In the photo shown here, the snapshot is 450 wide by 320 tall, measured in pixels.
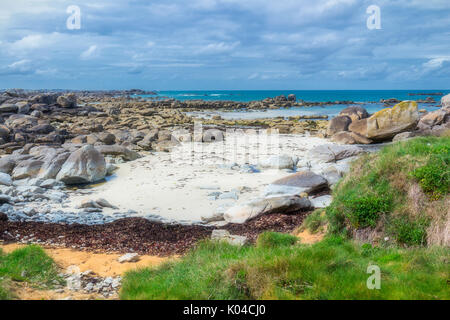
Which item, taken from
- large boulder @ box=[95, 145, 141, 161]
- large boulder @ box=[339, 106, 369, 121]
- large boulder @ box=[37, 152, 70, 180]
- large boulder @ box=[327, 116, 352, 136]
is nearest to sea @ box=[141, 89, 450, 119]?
large boulder @ box=[339, 106, 369, 121]

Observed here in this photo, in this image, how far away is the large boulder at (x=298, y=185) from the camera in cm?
1154

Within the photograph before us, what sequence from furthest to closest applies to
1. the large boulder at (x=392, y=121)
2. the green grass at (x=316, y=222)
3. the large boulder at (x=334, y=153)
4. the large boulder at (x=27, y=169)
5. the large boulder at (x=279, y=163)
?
the large boulder at (x=392, y=121), the large boulder at (x=334, y=153), the large boulder at (x=279, y=163), the large boulder at (x=27, y=169), the green grass at (x=316, y=222)

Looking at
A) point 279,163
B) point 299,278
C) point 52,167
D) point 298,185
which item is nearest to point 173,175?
point 279,163

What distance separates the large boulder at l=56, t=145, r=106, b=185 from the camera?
14.0 meters

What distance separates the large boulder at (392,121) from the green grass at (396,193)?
11.5m

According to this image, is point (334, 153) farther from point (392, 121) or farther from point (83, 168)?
point (83, 168)

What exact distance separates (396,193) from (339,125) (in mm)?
18275

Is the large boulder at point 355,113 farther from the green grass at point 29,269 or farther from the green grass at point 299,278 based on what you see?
the green grass at point 29,269

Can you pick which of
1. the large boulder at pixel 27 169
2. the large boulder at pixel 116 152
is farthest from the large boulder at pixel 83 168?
the large boulder at pixel 116 152

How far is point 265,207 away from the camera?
10.2 meters

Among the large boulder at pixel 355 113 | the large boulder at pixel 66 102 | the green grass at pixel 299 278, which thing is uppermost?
the large boulder at pixel 66 102

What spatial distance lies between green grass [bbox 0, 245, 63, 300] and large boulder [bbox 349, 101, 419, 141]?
56.5 ft
